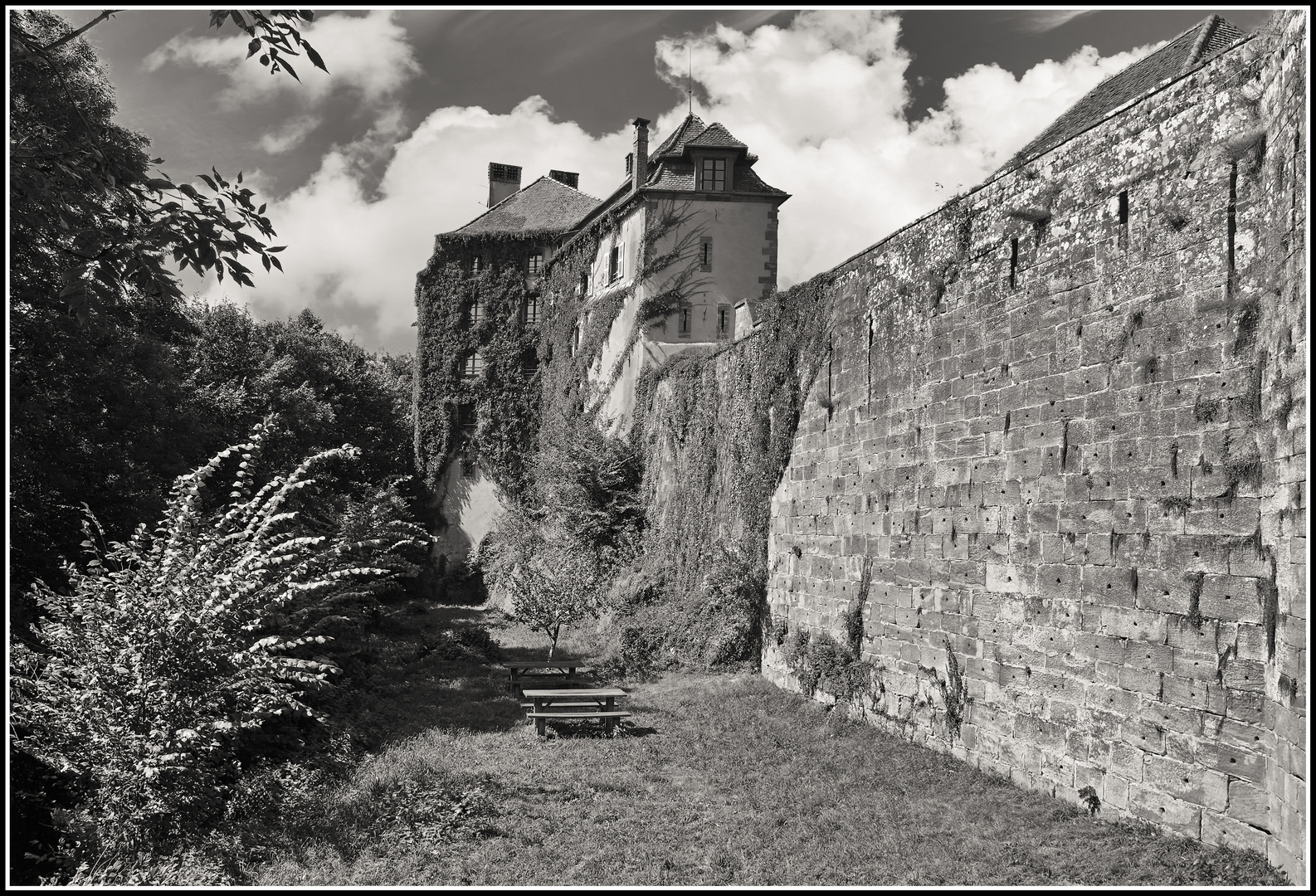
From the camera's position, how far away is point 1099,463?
7367 mm

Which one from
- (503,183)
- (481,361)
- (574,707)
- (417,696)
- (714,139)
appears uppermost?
(503,183)

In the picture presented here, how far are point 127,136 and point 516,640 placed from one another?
477 inches

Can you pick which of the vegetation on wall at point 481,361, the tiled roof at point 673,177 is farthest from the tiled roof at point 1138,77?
the vegetation on wall at point 481,361

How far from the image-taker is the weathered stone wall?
5812 millimetres

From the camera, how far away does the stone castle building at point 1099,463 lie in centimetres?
586

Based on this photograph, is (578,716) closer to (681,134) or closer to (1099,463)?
(1099,463)

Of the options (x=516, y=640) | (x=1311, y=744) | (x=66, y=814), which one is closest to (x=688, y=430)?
(x=516, y=640)

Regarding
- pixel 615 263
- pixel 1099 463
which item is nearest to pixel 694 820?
pixel 1099 463

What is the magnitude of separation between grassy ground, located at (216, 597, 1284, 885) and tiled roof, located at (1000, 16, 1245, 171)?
7267mm

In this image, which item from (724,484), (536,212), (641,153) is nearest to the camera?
(724,484)

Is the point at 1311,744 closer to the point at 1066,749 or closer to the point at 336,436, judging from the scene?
the point at 1066,749

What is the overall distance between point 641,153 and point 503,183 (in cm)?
1153

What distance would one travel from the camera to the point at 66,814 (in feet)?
24.4

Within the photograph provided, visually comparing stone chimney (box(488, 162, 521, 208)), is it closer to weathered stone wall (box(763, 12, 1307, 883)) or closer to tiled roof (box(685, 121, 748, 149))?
tiled roof (box(685, 121, 748, 149))
